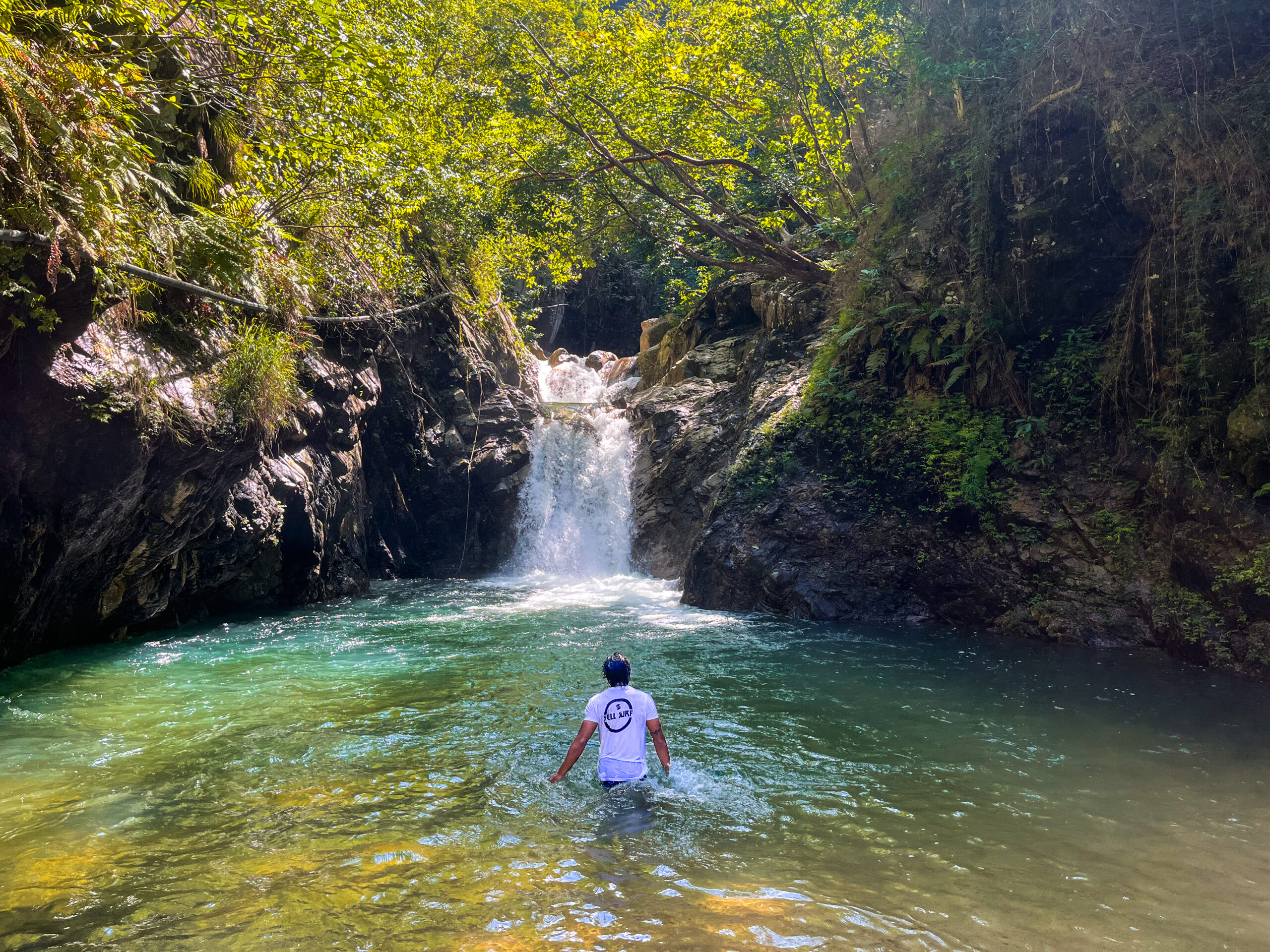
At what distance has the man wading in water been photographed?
19.0 feet

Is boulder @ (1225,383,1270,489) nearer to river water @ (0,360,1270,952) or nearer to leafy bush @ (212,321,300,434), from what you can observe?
river water @ (0,360,1270,952)

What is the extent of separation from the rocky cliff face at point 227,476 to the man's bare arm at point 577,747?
679 centimetres

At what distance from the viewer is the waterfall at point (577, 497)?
20953 mm

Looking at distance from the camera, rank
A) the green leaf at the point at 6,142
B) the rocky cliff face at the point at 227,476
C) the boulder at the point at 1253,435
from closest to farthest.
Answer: the green leaf at the point at 6,142 → the rocky cliff face at the point at 227,476 → the boulder at the point at 1253,435

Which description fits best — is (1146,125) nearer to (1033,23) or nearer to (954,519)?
(1033,23)

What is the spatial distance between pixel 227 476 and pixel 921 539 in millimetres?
11552

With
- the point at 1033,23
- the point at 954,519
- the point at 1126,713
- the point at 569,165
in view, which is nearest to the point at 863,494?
the point at 954,519

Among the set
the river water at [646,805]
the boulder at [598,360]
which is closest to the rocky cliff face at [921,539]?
the river water at [646,805]

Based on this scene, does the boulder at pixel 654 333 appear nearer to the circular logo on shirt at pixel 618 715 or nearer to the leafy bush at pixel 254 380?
the leafy bush at pixel 254 380

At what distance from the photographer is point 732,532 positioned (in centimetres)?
1499

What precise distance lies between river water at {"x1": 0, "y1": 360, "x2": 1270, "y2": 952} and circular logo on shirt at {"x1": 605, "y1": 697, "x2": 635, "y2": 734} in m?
0.51

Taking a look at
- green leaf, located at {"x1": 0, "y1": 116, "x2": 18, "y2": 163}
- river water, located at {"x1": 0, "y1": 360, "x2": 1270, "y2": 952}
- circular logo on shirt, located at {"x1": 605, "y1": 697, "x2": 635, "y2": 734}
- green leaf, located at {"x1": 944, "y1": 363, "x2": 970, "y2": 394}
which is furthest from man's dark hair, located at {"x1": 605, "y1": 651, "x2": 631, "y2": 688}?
green leaf, located at {"x1": 944, "y1": 363, "x2": 970, "y2": 394}

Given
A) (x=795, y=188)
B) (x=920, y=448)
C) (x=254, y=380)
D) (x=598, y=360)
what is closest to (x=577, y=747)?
(x=254, y=380)

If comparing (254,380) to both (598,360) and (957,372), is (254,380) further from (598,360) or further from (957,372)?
(598,360)
